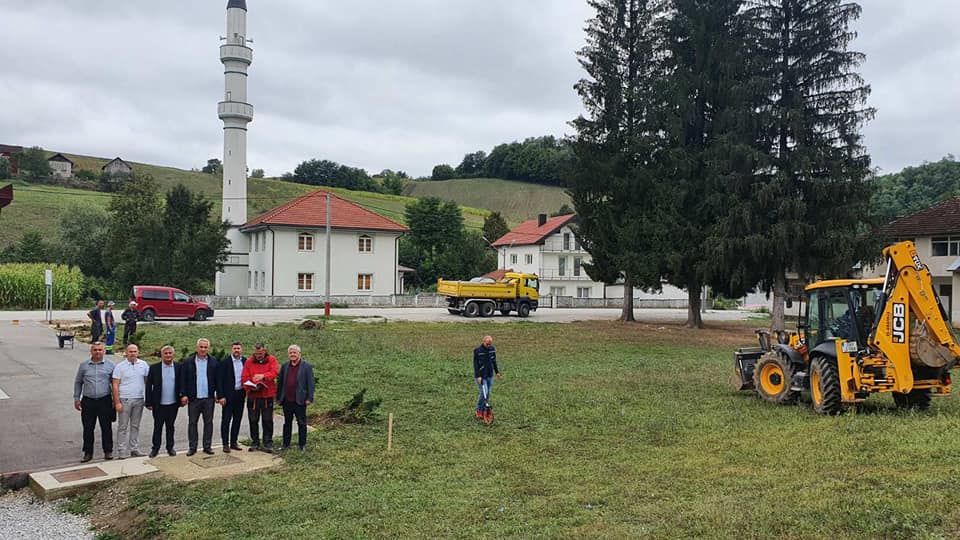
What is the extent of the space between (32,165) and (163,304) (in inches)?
3342

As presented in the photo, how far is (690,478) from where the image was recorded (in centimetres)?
806

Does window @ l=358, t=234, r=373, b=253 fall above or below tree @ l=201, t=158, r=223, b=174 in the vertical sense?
below

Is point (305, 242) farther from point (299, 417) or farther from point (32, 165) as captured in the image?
point (32, 165)

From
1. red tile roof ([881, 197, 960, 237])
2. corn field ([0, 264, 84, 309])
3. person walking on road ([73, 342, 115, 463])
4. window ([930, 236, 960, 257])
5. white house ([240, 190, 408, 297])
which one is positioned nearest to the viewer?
person walking on road ([73, 342, 115, 463])

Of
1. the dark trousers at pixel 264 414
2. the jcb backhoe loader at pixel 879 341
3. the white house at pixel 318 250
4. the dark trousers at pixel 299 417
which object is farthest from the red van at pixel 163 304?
the jcb backhoe loader at pixel 879 341

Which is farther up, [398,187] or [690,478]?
[398,187]

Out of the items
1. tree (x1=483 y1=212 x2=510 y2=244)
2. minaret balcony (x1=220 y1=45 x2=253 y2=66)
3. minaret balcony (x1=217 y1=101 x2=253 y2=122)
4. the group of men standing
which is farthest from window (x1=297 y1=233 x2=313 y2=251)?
the group of men standing

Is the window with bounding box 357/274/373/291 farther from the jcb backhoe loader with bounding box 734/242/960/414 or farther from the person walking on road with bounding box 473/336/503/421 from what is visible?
the jcb backhoe loader with bounding box 734/242/960/414

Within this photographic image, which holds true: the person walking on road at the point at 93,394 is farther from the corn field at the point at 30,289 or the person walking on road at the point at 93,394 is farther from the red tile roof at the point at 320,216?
the red tile roof at the point at 320,216

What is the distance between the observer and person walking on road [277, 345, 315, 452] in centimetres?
987

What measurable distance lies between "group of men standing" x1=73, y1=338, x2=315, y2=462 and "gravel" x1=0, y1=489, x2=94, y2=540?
1.33m

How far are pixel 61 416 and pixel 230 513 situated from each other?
694cm

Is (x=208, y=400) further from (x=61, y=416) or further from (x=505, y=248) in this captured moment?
(x=505, y=248)

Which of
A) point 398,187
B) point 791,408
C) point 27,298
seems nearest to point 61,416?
point 791,408
